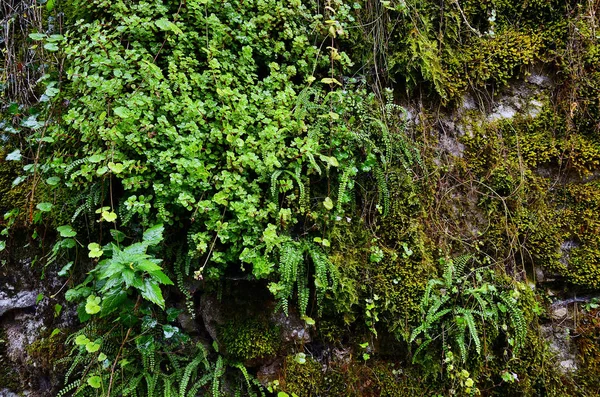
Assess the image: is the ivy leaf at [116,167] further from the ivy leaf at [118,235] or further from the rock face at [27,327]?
the rock face at [27,327]

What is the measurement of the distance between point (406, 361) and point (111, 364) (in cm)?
213

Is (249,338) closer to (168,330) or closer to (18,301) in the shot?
(168,330)

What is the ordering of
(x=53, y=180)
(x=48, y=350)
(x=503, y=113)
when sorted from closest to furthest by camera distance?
(x=53, y=180) → (x=48, y=350) → (x=503, y=113)

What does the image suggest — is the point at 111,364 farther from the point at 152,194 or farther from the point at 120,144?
the point at 120,144

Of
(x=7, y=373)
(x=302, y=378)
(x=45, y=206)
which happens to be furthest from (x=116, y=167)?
(x=7, y=373)

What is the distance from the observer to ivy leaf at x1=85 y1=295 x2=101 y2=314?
7.45 feet

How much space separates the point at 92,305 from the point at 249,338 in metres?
1.05

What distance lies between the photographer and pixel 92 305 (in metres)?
2.29

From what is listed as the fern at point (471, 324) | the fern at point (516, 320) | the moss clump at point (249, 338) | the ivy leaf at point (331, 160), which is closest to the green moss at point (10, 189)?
the moss clump at point (249, 338)

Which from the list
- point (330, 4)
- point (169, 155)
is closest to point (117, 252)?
point (169, 155)

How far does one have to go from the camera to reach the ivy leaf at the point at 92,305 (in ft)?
7.45

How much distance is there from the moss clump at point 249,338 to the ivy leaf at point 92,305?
0.86 metres

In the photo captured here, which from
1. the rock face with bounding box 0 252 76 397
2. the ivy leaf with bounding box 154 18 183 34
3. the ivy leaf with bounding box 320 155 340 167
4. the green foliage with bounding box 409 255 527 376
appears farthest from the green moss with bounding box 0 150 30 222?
the green foliage with bounding box 409 255 527 376

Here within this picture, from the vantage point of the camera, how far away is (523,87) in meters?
3.55
